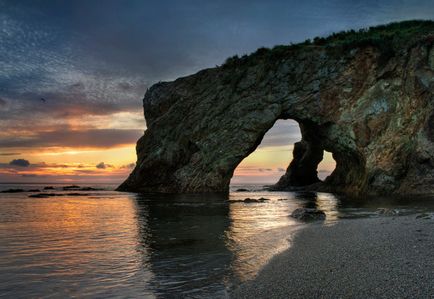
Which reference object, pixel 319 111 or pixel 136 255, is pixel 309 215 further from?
pixel 319 111

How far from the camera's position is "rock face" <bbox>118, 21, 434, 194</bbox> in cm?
3928

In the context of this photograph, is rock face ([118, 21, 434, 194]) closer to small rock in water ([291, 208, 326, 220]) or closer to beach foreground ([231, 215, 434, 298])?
small rock in water ([291, 208, 326, 220])

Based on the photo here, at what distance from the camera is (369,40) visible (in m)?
44.7

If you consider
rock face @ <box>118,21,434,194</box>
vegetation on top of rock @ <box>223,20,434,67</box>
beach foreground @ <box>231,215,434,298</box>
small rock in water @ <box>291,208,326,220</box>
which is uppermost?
vegetation on top of rock @ <box>223,20,434,67</box>

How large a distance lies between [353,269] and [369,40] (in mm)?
42344

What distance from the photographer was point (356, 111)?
1729 inches

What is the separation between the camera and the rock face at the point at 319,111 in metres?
39.3

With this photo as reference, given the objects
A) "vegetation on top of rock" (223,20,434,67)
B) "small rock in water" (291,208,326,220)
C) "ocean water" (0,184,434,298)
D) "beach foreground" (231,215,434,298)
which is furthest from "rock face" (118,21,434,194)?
"beach foreground" (231,215,434,298)

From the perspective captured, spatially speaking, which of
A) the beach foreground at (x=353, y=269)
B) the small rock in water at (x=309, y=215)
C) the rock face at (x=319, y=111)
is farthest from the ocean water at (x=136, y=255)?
the rock face at (x=319, y=111)

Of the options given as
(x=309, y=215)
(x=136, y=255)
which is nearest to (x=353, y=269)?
(x=136, y=255)

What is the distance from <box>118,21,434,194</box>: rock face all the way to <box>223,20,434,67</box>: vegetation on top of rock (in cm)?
14

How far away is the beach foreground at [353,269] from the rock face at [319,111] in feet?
91.9

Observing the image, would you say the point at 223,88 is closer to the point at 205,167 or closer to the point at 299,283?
the point at 205,167

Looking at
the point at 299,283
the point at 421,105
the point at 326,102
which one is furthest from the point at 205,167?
the point at 299,283
